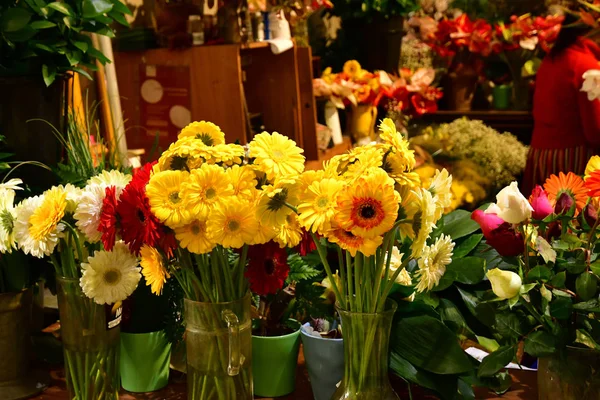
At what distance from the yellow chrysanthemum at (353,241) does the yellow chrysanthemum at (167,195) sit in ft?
0.64

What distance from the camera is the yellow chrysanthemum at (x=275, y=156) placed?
0.97 m

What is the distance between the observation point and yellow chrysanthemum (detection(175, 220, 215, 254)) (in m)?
0.96

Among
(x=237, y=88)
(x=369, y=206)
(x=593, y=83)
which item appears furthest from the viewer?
(x=593, y=83)

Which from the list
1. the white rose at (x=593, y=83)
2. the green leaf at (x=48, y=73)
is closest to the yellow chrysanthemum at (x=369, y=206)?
the green leaf at (x=48, y=73)

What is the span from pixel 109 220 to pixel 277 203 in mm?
252

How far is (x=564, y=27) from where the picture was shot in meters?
3.21

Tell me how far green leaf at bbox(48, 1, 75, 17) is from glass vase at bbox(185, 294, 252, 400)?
0.64m

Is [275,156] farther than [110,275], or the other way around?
[110,275]

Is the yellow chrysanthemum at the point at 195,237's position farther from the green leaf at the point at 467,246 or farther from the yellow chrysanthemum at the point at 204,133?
the green leaf at the point at 467,246

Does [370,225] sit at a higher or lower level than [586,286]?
higher

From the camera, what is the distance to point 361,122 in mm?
3451

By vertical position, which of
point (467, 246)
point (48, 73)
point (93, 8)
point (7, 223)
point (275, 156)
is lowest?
point (467, 246)

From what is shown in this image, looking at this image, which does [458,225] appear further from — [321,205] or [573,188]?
[321,205]

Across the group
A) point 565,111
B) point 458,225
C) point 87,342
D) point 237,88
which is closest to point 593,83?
point 565,111
